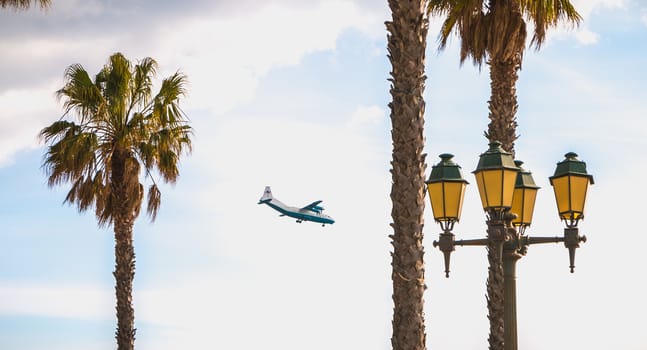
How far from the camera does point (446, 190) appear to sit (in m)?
10.8

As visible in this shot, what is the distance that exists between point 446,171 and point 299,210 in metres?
48.2

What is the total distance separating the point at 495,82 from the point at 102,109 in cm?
1236

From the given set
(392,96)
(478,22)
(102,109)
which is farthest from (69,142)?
(392,96)

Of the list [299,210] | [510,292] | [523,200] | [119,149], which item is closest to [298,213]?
[299,210]

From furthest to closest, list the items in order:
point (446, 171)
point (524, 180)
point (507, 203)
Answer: point (524, 180) → point (446, 171) → point (507, 203)

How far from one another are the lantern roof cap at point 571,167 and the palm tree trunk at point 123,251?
54.4ft

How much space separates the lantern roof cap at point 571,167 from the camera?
37.5 feet

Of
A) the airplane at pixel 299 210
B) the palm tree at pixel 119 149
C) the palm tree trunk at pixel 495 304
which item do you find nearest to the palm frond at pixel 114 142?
the palm tree at pixel 119 149

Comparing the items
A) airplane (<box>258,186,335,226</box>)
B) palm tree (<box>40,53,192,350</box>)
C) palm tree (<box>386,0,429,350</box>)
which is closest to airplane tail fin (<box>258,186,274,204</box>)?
airplane (<box>258,186,335,226</box>)

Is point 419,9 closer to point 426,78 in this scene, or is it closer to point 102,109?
point 426,78

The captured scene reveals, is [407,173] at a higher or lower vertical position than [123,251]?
lower

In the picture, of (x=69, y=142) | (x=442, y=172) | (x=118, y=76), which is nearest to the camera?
(x=442, y=172)

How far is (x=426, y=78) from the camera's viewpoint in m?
11.8

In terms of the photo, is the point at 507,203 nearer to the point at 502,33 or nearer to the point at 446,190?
the point at 446,190
